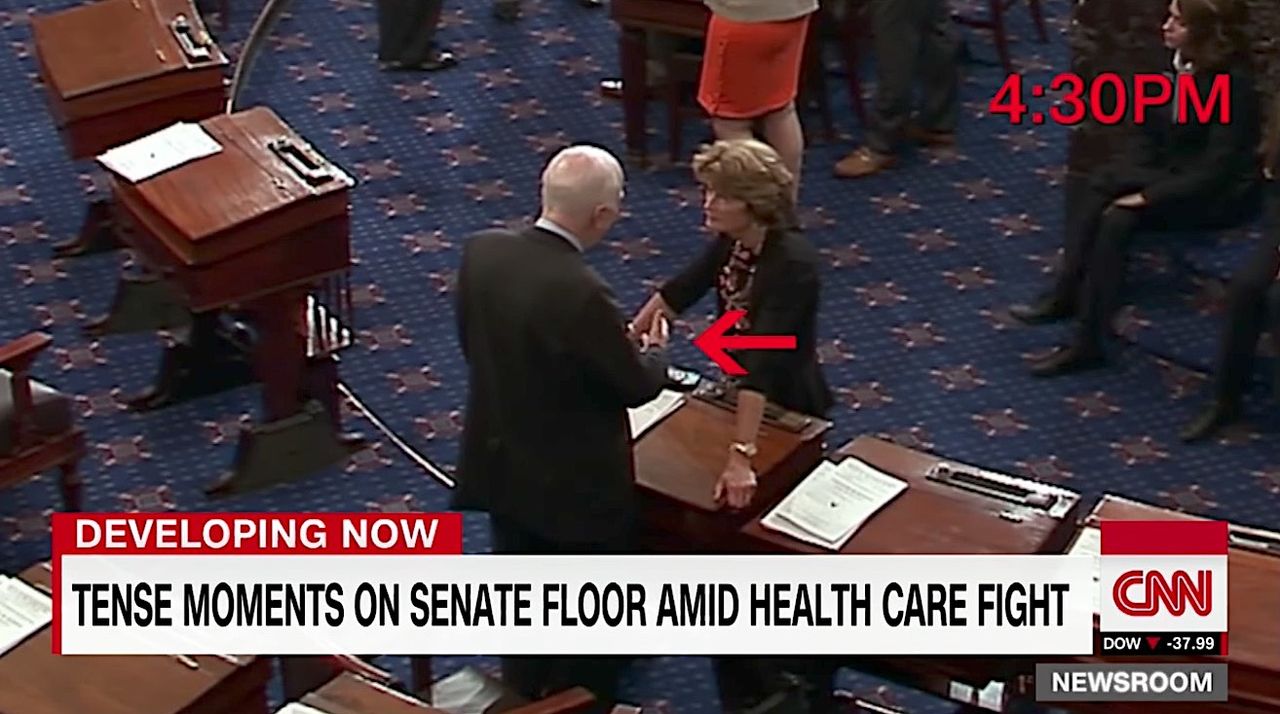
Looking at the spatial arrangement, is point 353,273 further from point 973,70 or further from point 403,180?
point 973,70

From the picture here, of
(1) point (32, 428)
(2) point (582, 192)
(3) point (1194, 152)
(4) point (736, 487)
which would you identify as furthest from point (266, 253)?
(3) point (1194, 152)

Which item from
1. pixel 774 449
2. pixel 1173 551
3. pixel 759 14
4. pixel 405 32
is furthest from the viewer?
pixel 405 32

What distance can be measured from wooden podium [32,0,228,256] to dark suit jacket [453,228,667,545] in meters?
2.12

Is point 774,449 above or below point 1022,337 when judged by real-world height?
above

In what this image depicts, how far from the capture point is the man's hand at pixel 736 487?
14.8 ft

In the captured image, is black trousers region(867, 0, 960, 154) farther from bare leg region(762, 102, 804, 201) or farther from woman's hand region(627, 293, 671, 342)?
woman's hand region(627, 293, 671, 342)

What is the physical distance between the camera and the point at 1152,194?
6281 millimetres

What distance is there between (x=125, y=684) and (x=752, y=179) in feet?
5.38

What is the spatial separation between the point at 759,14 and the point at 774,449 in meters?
2.03

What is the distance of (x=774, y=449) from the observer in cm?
468

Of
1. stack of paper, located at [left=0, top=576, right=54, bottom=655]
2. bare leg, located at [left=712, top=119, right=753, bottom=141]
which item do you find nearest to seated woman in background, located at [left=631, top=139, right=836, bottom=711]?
stack of paper, located at [left=0, top=576, right=54, bottom=655]

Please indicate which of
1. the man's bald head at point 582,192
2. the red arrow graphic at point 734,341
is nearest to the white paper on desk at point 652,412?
the red arrow graphic at point 734,341

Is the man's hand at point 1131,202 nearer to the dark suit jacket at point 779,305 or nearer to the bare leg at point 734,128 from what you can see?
the bare leg at point 734,128

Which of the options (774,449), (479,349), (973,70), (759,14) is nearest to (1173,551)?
(774,449)
